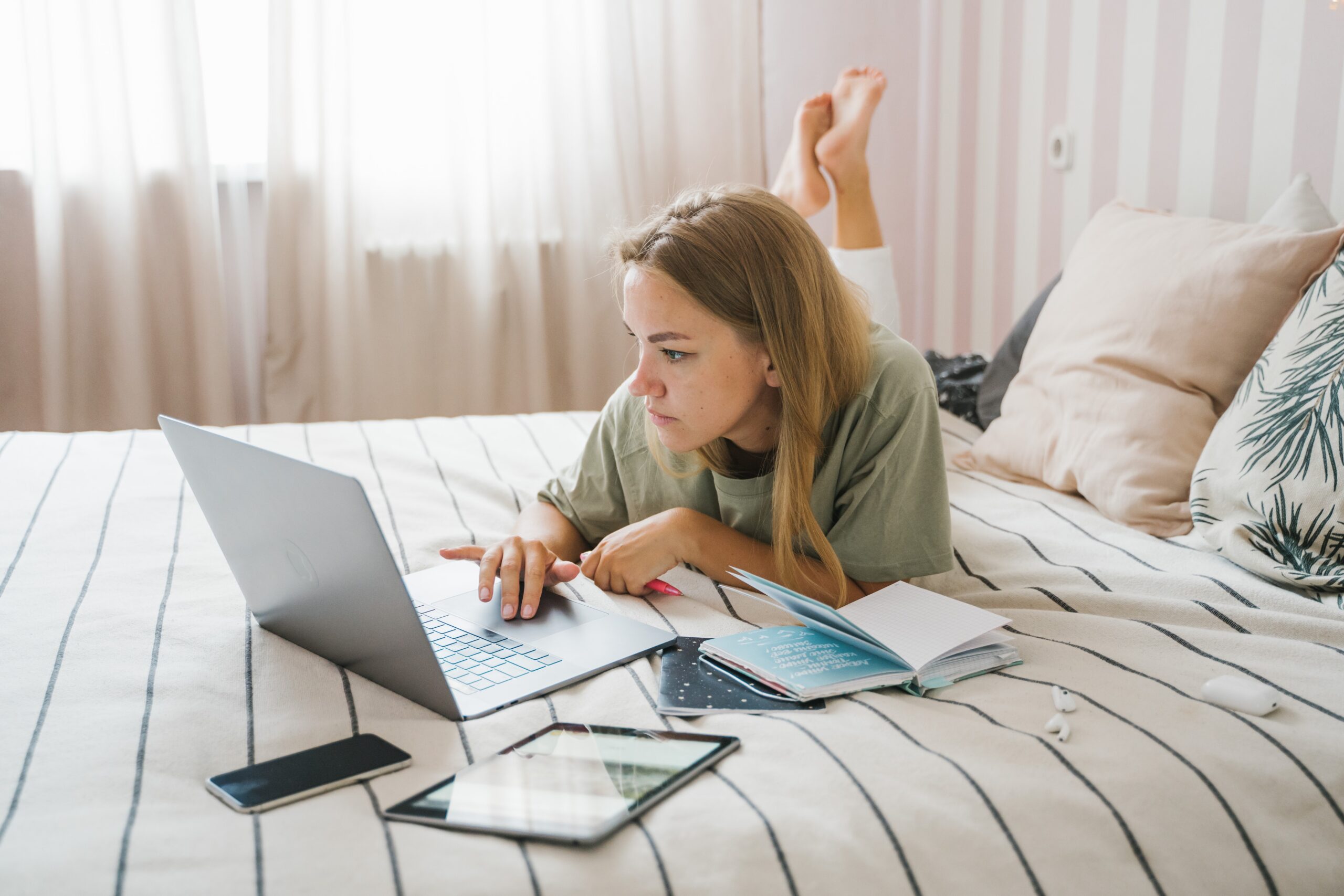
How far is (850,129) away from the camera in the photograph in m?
2.16

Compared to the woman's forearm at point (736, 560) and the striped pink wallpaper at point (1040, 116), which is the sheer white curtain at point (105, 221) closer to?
the striped pink wallpaper at point (1040, 116)

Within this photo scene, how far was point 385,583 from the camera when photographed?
0.79 metres

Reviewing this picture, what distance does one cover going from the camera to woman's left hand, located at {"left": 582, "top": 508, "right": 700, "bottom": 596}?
119 centimetres

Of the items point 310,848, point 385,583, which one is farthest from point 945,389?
point 310,848

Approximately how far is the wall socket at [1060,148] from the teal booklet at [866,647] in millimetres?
1585

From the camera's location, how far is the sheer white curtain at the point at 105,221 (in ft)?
8.29

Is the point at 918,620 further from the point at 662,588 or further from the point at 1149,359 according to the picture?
the point at 1149,359

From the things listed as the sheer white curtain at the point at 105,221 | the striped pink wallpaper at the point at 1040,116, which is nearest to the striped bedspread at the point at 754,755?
the striped pink wallpaper at the point at 1040,116

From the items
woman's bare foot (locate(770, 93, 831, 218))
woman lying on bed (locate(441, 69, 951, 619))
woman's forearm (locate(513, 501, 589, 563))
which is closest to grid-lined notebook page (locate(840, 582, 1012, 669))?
woman lying on bed (locate(441, 69, 951, 619))

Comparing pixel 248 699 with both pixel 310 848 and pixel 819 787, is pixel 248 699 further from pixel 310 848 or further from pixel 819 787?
pixel 819 787

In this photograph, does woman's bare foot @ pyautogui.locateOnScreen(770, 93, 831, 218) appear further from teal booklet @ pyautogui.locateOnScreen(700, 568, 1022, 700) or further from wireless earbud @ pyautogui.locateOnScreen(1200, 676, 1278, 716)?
wireless earbud @ pyautogui.locateOnScreen(1200, 676, 1278, 716)

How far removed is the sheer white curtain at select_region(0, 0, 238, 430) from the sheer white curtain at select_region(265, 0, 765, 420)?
19cm

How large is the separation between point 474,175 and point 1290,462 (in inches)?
85.2

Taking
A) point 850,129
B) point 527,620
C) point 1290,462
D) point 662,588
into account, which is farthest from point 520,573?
point 850,129
